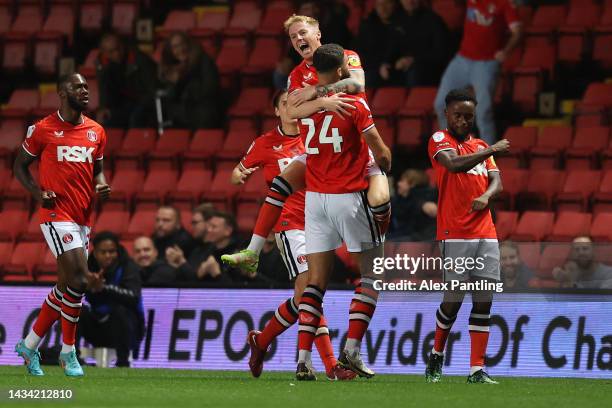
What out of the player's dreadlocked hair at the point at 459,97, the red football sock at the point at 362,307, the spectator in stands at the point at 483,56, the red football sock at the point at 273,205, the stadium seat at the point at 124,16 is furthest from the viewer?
the stadium seat at the point at 124,16

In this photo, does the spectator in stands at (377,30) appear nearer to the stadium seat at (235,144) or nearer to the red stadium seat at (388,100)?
the red stadium seat at (388,100)

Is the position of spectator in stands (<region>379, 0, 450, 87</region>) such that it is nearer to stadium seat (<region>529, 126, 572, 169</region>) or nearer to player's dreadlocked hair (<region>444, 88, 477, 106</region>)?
stadium seat (<region>529, 126, 572, 169</region>)

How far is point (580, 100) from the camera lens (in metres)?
16.9

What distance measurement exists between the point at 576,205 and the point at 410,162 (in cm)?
244

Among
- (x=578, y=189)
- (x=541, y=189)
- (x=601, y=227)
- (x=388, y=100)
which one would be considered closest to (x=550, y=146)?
(x=541, y=189)

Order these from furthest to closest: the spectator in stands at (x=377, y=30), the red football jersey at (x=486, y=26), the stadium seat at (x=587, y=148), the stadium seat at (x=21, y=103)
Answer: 1. the stadium seat at (x=21, y=103)
2. the spectator in stands at (x=377, y=30)
3. the red football jersey at (x=486, y=26)
4. the stadium seat at (x=587, y=148)

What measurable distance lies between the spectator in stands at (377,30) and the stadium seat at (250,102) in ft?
5.05

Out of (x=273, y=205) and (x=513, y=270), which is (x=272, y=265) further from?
(x=273, y=205)

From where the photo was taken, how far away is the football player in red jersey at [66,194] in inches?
448

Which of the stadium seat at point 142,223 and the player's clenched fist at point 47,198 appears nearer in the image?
the player's clenched fist at point 47,198

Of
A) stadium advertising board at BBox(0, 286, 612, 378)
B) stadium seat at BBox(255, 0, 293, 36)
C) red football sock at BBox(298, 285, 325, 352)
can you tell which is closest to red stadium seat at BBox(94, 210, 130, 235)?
stadium advertising board at BBox(0, 286, 612, 378)

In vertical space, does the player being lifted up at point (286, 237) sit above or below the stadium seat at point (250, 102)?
below

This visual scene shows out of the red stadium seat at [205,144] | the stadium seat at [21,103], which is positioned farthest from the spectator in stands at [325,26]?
the stadium seat at [21,103]

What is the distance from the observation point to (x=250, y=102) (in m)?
18.1
